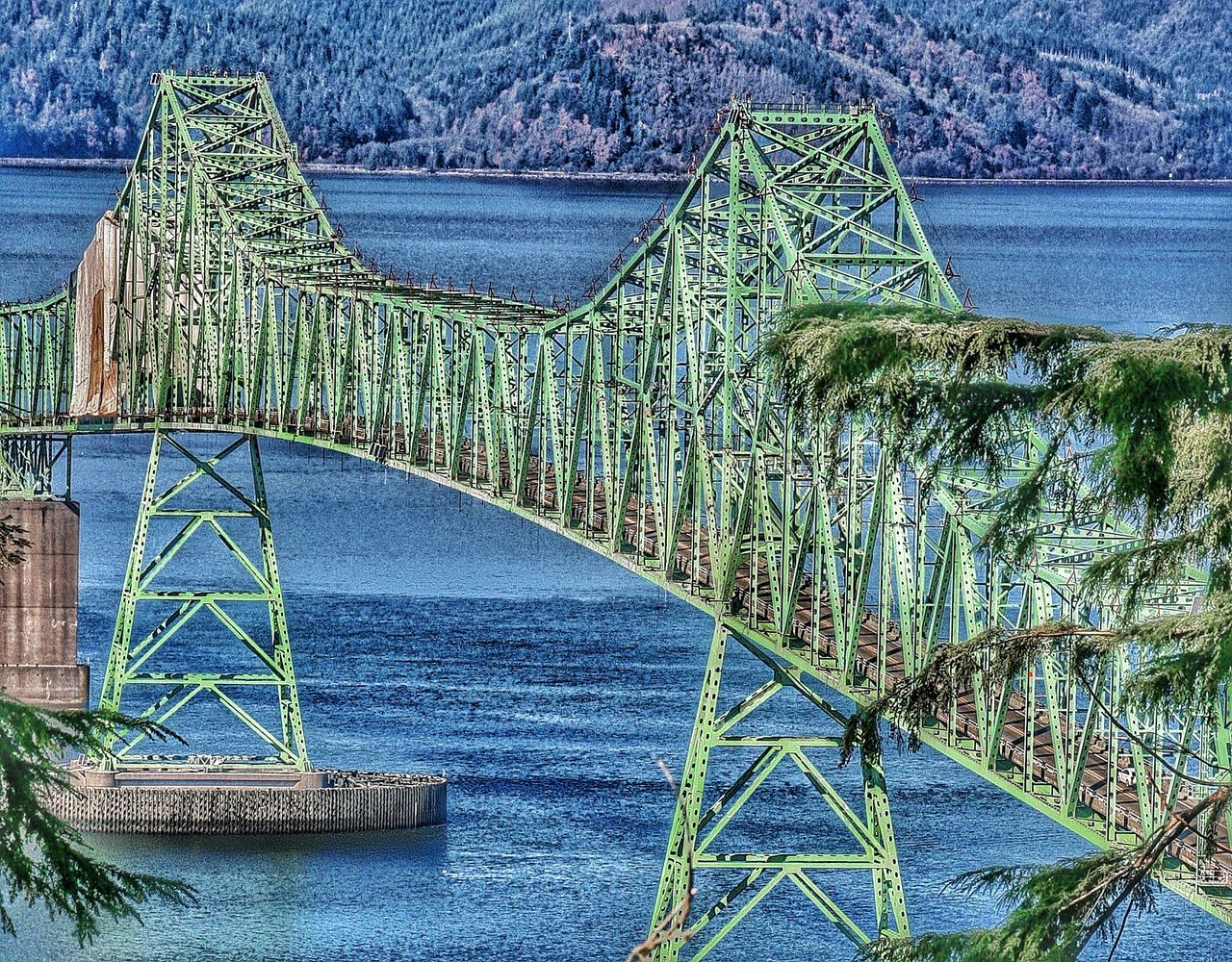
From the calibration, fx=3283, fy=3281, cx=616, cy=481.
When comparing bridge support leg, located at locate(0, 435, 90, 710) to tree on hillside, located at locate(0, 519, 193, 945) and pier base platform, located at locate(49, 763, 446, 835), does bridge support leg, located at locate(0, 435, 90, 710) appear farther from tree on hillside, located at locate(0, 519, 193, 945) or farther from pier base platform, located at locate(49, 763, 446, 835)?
tree on hillside, located at locate(0, 519, 193, 945)

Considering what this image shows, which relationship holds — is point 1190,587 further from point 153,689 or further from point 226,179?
point 153,689

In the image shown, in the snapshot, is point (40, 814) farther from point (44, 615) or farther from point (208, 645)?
point (208, 645)

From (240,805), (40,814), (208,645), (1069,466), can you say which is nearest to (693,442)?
(240,805)

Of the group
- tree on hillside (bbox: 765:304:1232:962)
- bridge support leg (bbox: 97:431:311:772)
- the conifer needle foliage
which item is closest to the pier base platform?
bridge support leg (bbox: 97:431:311:772)

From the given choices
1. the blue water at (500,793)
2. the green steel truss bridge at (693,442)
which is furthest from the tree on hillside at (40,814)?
the blue water at (500,793)

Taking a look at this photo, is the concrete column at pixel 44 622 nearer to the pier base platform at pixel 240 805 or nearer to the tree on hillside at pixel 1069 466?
the pier base platform at pixel 240 805

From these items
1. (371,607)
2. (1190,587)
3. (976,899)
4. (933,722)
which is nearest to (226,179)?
(371,607)
